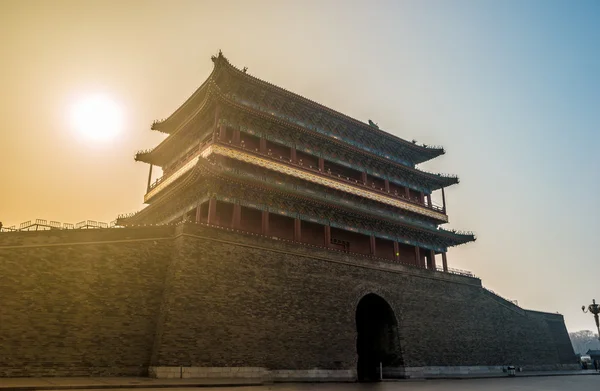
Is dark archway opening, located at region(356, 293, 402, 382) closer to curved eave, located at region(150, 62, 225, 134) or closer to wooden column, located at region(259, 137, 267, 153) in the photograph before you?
wooden column, located at region(259, 137, 267, 153)

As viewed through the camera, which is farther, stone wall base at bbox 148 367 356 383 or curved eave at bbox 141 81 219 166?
curved eave at bbox 141 81 219 166

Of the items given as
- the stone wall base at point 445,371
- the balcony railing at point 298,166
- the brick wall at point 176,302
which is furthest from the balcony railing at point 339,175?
the stone wall base at point 445,371

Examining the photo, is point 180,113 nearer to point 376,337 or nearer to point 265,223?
point 265,223

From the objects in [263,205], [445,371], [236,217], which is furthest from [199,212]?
[445,371]

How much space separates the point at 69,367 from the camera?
15.0 metres

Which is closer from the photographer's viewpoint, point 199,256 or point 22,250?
point 22,250

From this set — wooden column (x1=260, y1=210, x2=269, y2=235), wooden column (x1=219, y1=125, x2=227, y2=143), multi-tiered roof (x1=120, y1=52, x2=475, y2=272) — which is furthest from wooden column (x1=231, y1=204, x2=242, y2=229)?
wooden column (x1=219, y1=125, x2=227, y2=143)

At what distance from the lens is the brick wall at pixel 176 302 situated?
50.5 ft

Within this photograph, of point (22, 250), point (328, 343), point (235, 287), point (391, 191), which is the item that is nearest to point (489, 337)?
point (391, 191)

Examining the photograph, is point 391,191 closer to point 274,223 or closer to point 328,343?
point 274,223

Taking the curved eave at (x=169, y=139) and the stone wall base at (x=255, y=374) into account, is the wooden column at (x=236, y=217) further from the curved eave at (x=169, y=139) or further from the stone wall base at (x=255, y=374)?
the stone wall base at (x=255, y=374)

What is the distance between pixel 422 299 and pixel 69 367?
1845cm

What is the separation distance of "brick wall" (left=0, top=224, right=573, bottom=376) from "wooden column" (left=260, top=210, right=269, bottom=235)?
5.69 feet

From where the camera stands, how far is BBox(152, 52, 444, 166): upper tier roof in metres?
24.2
